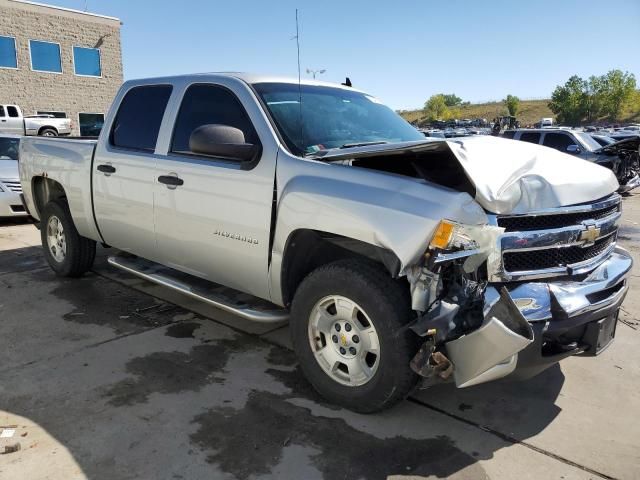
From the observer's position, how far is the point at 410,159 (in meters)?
3.31

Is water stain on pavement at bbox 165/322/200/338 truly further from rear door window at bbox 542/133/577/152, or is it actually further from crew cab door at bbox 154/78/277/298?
rear door window at bbox 542/133/577/152

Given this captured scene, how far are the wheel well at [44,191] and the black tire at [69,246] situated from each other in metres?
0.10

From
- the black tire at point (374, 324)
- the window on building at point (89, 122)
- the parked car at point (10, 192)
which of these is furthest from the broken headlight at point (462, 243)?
the window on building at point (89, 122)

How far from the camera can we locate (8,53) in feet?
96.7

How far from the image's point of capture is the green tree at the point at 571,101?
92.9m

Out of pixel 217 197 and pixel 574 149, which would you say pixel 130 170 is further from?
pixel 574 149

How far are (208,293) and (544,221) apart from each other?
2.39 metres

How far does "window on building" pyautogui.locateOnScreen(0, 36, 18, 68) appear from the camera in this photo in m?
29.2

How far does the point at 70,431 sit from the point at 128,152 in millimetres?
2432

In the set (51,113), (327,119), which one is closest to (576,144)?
(327,119)

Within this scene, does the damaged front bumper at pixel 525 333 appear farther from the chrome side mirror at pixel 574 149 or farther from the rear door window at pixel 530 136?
the rear door window at pixel 530 136

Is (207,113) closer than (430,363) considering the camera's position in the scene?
No

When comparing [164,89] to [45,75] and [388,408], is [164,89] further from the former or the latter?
[45,75]

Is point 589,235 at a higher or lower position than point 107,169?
lower
